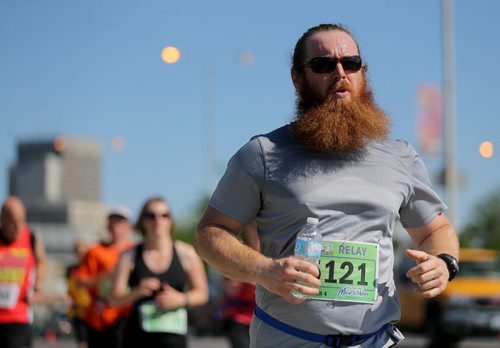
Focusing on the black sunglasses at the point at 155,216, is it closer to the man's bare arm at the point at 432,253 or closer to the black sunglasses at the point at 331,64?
the man's bare arm at the point at 432,253

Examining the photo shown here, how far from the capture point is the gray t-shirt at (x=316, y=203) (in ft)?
13.5

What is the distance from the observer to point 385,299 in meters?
4.25

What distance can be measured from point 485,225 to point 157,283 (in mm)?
72443

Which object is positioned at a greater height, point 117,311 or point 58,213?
point 117,311

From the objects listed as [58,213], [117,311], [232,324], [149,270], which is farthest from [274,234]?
[58,213]

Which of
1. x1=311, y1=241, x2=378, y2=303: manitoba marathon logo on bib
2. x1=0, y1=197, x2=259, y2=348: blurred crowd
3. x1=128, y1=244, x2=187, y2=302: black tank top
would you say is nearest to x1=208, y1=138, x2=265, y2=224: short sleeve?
x1=311, y1=241, x2=378, y2=303: manitoba marathon logo on bib

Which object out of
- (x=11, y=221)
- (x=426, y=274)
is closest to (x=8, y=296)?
(x=11, y=221)

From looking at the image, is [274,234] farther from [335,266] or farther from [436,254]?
[436,254]

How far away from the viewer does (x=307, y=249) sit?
400cm

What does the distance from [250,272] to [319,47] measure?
97cm

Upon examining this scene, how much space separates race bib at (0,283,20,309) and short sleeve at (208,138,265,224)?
6300mm

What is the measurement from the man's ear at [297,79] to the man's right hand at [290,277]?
2.91 feet

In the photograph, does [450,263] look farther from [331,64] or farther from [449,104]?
[449,104]

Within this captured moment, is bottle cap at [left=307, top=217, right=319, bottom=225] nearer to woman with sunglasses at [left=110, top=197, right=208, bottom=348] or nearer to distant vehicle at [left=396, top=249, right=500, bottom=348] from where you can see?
woman with sunglasses at [left=110, top=197, right=208, bottom=348]
